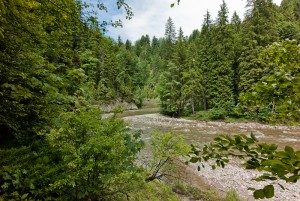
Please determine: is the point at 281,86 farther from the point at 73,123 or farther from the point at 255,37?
the point at 255,37

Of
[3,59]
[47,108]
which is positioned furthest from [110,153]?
[3,59]

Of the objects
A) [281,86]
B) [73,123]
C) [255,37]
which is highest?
[255,37]

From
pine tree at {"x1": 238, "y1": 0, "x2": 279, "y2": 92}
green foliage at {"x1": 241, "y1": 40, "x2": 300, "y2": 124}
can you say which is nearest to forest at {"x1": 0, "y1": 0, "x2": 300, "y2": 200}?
green foliage at {"x1": 241, "y1": 40, "x2": 300, "y2": 124}

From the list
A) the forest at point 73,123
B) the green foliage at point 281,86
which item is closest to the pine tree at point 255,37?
the forest at point 73,123

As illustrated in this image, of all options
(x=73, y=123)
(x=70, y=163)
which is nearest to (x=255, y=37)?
(x=73, y=123)

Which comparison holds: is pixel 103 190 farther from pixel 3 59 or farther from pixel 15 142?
pixel 3 59

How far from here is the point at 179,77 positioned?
88.3 ft

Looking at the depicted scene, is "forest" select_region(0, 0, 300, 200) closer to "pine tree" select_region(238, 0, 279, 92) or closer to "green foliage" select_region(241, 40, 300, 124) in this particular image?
"green foliage" select_region(241, 40, 300, 124)

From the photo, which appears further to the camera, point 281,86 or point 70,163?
point 70,163

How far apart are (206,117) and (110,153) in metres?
21.2

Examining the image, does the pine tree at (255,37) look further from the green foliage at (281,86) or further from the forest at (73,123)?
the green foliage at (281,86)

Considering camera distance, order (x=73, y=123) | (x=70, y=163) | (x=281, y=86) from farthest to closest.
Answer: (x=73, y=123) < (x=70, y=163) < (x=281, y=86)

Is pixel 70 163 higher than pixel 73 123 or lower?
lower

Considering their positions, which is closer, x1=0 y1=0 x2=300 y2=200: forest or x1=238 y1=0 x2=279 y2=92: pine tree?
x1=0 y1=0 x2=300 y2=200: forest
